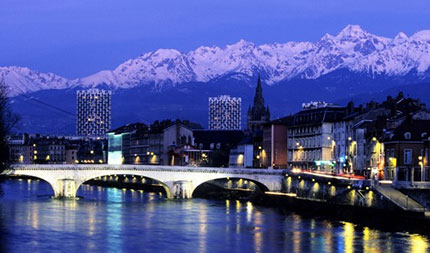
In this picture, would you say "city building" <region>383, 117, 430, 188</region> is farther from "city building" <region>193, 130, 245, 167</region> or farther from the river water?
"city building" <region>193, 130, 245, 167</region>

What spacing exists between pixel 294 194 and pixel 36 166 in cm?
2391

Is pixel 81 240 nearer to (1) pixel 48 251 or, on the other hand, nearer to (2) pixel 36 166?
(1) pixel 48 251

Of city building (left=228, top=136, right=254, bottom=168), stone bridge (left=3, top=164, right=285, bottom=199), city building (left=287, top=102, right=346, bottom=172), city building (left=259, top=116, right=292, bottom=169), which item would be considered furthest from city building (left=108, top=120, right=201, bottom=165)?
stone bridge (left=3, top=164, right=285, bottom=199)

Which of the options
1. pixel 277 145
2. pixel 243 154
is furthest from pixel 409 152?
pixel 243 154

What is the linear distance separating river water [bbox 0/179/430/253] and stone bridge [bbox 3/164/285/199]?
8.89 meters

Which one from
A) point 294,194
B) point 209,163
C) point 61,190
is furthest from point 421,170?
point 209,163

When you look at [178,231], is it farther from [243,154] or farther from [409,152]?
[243,154]

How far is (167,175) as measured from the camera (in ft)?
336

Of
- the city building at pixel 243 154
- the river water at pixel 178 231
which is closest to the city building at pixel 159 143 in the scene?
Result: the city building at pixel 243 154

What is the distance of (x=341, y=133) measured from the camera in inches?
4250

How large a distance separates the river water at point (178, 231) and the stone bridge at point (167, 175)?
8.89 meters

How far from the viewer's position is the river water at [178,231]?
200 feet

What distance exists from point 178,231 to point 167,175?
109 feet

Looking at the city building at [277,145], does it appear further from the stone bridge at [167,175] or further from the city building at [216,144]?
the stone bridge at [167,175]
